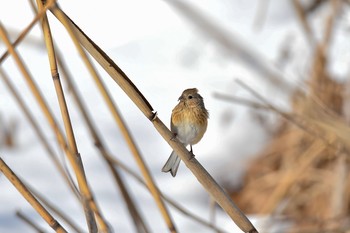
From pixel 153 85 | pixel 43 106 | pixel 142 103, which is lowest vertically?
pixel 142 103

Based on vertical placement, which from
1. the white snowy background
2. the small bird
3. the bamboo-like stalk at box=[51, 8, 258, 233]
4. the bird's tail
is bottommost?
the bamboo-like stalk at box=[51, 8, 258, 233]

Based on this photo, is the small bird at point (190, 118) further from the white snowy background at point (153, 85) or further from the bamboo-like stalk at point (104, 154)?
the white snowy background at point (153, 85)

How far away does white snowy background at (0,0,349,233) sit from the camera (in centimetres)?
282

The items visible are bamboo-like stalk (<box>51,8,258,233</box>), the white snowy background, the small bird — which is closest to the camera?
bamboo-like stalk (<box>51,8,258,233</box>)

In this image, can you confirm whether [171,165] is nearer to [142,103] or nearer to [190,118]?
[190,118]

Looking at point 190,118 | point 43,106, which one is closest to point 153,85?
point 190,118

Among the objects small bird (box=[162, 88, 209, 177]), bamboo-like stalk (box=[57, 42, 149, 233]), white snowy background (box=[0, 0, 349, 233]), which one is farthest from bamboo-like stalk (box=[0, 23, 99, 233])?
white snowy background (box=[0, 0, 349, 233])

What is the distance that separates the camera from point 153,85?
3.50 meters

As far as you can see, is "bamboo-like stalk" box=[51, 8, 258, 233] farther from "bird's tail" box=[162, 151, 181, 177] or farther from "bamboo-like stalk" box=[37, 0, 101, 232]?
"bird's tail" box=[162, 151, 181, 177]

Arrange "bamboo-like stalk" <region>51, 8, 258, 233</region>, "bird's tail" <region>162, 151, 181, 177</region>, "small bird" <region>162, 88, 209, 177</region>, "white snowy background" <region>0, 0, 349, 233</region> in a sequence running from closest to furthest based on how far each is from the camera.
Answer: "bamboo-like stalk" <region>51, 8, 258, 233</region> < "bird's tail" <region>162, 151, 181, 177</region> < "small bird" <region>162, 88, 209, 177</region> < "white snowy background" <region>0, 0, 349, 233</region>

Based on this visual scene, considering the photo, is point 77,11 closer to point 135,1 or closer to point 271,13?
point 135,1

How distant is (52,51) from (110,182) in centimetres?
202

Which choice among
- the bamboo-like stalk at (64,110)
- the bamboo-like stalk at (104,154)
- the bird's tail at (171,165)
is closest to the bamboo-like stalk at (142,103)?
the bamboo-like stalk at (64,110)

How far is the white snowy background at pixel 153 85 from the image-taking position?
282cm
